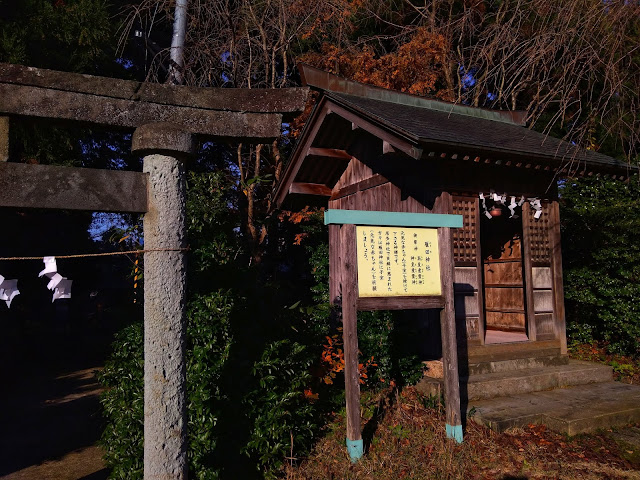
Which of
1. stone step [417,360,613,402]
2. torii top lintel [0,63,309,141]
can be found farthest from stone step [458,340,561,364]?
torii top lintel [0,63,309,141]

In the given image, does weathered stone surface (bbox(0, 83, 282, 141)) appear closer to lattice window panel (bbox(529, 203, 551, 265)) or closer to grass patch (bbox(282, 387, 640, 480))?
grass patch (bbox(282, 387, 640, 480))

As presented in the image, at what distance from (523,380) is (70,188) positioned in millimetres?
6710

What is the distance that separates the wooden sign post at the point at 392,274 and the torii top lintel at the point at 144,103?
1372 mm

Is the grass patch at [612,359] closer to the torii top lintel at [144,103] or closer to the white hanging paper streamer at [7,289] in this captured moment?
the torii top lintel at [144,103]

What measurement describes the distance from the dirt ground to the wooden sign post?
3.08 meters

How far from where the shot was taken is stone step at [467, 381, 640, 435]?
234 inches

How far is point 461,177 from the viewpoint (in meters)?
7.79

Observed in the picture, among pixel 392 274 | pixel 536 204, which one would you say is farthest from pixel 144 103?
pixel 536 204

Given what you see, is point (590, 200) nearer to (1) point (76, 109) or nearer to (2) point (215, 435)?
(2) point (215, 435)

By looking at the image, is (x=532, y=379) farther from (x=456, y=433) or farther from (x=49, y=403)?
(x=49, y=403)

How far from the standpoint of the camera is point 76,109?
11.8 ft

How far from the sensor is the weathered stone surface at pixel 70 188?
3.39m

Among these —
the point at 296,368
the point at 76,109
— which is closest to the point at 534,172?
the point at 296,368

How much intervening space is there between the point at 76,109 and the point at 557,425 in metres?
6.37
